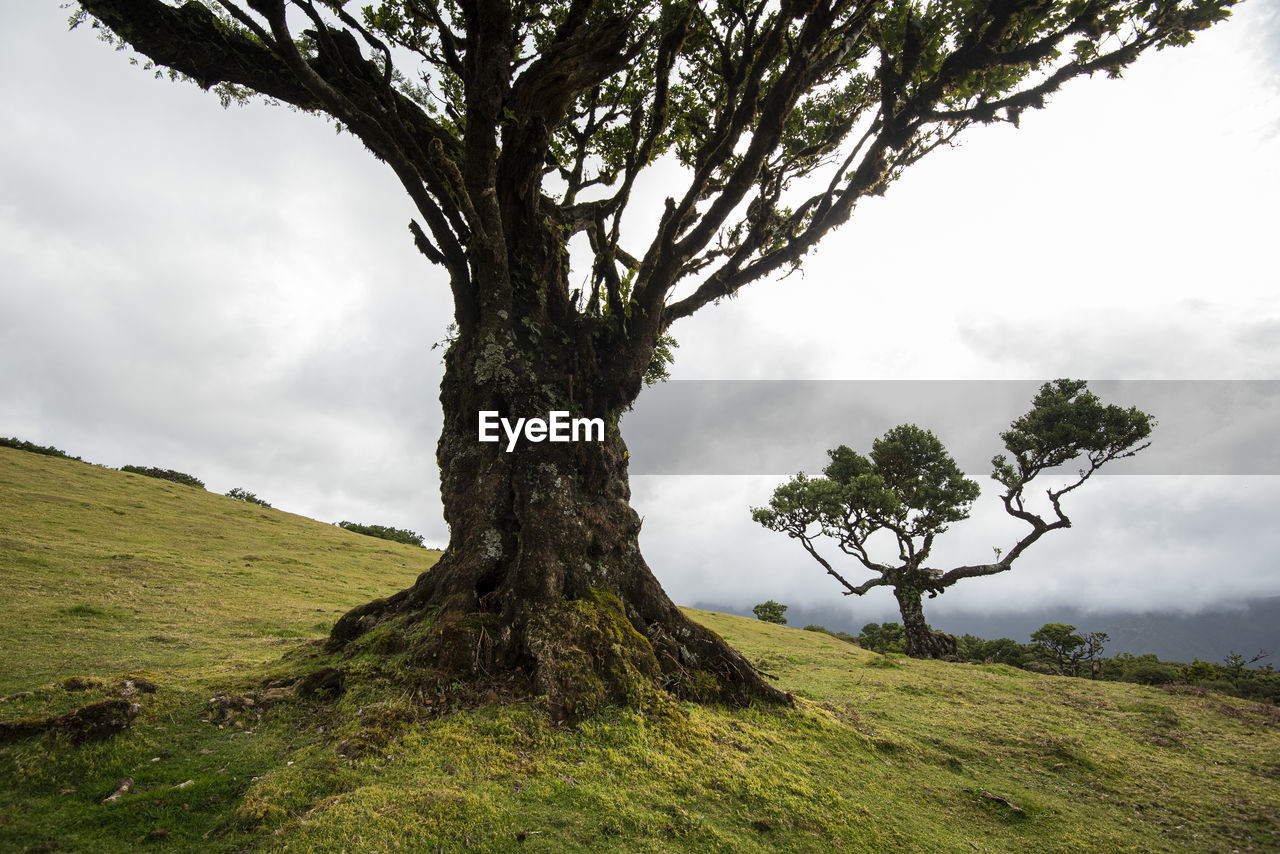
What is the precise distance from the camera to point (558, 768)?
441 cm

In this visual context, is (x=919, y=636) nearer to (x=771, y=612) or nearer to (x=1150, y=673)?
(x=1150, y=673)

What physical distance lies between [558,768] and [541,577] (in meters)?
2.32

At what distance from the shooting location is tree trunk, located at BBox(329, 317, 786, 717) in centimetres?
574

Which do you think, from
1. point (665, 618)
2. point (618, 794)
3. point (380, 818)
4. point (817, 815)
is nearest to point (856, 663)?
point (665, 618)

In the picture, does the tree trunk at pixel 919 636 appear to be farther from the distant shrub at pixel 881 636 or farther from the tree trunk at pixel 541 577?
the tree trunk at pixel 541 577

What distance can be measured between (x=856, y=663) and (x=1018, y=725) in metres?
7.84

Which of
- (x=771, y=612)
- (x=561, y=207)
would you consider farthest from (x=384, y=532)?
(x=561, y=207)

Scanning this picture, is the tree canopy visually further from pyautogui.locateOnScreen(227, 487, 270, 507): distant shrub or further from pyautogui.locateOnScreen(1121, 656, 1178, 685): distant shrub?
pyautogui.locateOnScreen(227, 487, 270, 507): distant shrub

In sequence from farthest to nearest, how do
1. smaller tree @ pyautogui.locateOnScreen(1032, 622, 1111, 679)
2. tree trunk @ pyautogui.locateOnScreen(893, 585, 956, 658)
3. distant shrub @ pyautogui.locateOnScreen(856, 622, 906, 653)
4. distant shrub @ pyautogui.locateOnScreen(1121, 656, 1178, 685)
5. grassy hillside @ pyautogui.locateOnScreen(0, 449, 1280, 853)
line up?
distant shrub @ pyautogui.locateOnScreen(856, 622, 906, 653) → smaller tree @ pyautogui.locateOnScreen(1032, 622, 1111, 679) → tree trunk @ pyautogui.locateOnScreen(893, 585, 956, 658) → distant shrub @ pyautogui.locateOnScreen(1121, 656, 1178, 685) → grassy hillside @ pyautogui.locateOnScreen(0, 449, 1280, 853)

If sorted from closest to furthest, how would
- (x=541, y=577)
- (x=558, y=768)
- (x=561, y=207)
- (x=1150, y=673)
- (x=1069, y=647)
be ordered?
(x=558, y=768)
(x=541, y=577)
(x=561, y=207)
(x=1150, y=673)
(x=1069, y=647)

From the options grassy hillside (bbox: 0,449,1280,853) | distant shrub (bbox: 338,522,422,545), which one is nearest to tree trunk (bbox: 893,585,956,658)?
grassy hillside (bbox: 0,449,1280,853)

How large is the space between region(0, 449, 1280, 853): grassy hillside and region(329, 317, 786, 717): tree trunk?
0.43 m

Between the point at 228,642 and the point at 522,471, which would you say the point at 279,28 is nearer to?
the point at 522,471

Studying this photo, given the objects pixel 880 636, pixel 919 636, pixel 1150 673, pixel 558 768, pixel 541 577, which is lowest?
pixel 880 636
